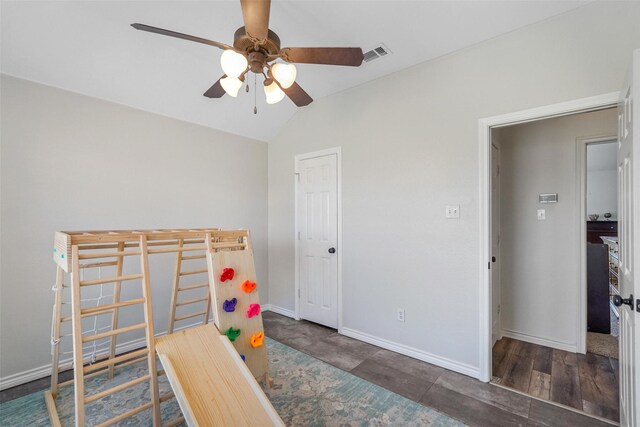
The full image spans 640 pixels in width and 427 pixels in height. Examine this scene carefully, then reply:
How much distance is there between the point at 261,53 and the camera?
5.42ft

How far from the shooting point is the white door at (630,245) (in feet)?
4.38

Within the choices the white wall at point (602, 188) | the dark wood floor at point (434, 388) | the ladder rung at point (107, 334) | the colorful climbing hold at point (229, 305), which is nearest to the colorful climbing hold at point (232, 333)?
the colorful climbing hold at point (229, 305)

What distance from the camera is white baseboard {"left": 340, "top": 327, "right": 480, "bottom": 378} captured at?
2.49 m

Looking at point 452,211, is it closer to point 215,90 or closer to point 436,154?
point 436,154

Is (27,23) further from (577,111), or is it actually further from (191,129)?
(577,111)

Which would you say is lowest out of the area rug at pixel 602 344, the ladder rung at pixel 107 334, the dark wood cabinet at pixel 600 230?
the area rug at pixel 602 344

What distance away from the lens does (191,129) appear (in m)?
3.43

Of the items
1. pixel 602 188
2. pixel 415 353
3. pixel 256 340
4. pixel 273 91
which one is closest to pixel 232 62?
pixel 273 91

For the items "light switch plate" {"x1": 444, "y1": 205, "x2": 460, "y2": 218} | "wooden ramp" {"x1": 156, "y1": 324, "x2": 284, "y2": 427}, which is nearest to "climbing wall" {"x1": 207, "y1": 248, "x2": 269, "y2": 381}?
"wooden ramp" {"x1": 156, "y1": 324, "x2": 284, "y2": 427}

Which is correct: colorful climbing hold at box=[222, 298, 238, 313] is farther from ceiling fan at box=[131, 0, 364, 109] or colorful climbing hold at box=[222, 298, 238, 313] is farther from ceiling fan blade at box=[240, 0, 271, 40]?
ceiling fan blade at box=[240, 0, 271, 40]

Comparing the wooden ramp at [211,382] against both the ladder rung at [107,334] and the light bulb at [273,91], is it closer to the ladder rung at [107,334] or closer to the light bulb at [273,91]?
the ladder rung at [107,334]

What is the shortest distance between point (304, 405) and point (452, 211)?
2.01 meters

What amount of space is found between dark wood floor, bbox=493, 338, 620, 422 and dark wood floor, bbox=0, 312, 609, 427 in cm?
17

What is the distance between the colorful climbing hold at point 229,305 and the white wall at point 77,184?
4.81 feet
